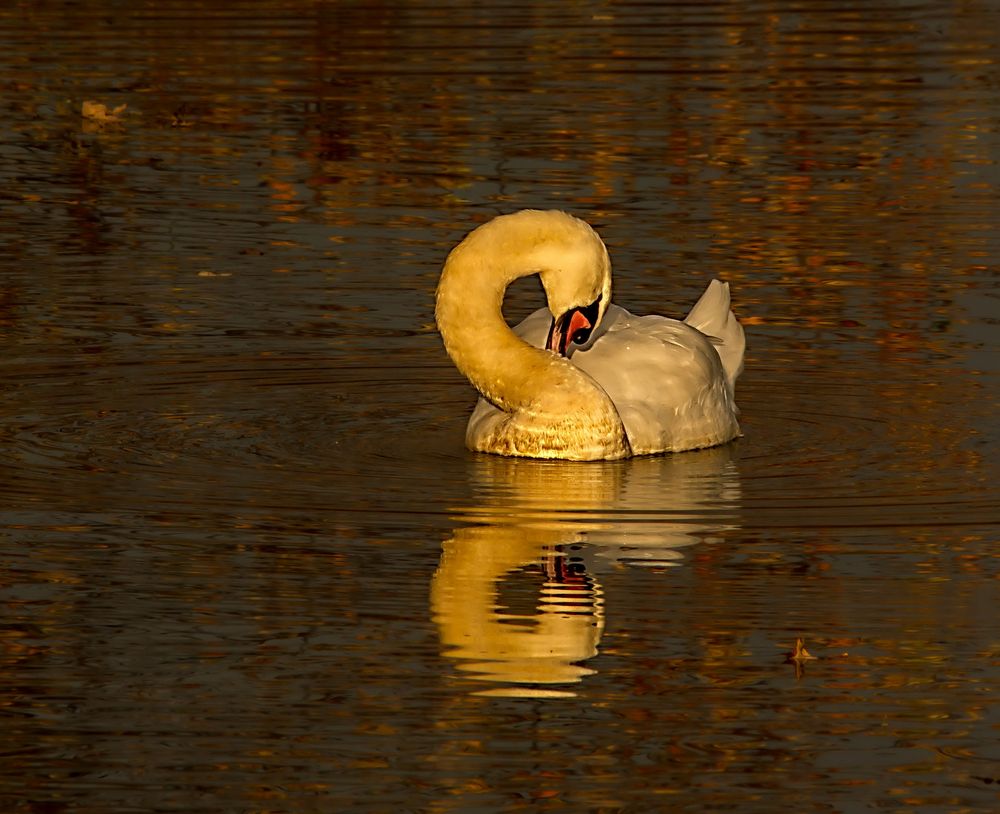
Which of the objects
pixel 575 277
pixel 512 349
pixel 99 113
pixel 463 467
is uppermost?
pixel 99 113

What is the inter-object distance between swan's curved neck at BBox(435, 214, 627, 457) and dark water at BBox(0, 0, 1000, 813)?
0.22 meters

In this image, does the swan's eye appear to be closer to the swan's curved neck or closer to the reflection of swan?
the swan's curved neck

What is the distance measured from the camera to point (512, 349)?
11.3 m

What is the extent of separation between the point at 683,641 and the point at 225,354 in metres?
5.17

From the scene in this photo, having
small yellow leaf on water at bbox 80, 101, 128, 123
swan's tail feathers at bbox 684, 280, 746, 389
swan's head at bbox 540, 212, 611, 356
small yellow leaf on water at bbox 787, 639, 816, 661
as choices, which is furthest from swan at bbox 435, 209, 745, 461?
small yellow leaf on water at bbox 80, 101, 128, 123

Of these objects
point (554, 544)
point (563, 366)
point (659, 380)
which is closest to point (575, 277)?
point (563, 366)

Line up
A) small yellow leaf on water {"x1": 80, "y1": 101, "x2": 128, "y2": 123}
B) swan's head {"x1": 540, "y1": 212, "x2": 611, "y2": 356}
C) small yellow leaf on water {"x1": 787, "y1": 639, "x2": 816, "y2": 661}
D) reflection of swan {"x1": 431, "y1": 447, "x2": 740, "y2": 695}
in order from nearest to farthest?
small yellow leaf on water {"x1": 787, "y1": 639, "x2": 816, "y2": 661} < reflection of swan {"x1": 431, "y1": 447, "x2": 740, "y2": 695} < swan's head {"x1": 540, "y1": 212, "x2": 611, "y2": 356} < small yellow leaf on water {"x1": 80, "y1": 101, "x2": 128, "y2": 123}

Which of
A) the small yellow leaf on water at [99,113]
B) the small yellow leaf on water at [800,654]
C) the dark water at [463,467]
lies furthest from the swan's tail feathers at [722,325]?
the small yellow leaf on water at [99,113]

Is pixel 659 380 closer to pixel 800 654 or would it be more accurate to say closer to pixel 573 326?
pixel 573 326

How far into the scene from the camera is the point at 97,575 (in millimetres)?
8891

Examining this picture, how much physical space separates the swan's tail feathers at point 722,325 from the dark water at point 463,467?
0.21 m

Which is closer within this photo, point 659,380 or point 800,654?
point 800,654

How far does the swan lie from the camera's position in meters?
11.1

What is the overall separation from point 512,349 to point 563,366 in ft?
0.74
